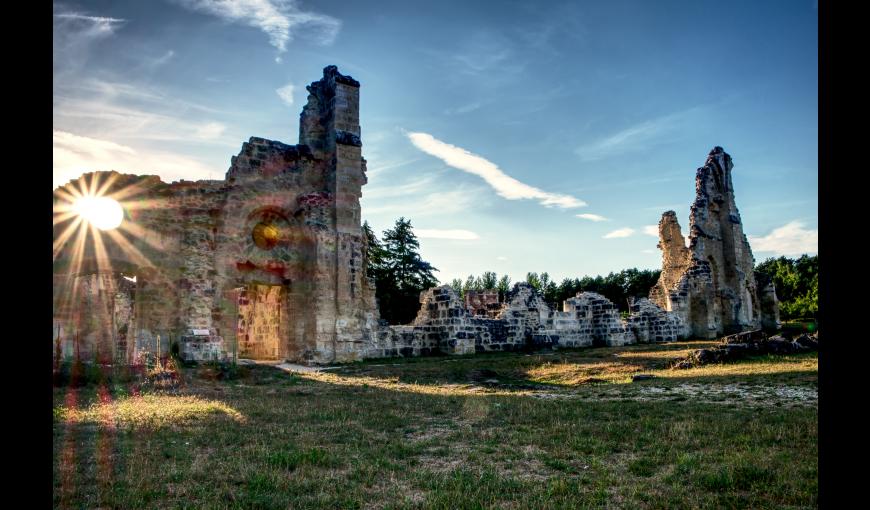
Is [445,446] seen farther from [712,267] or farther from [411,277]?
[411,277]

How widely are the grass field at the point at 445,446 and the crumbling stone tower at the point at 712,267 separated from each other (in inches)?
640

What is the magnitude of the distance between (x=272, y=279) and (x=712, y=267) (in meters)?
20.5

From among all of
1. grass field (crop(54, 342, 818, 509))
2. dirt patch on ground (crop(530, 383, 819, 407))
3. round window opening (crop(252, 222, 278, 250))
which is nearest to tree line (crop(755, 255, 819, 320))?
round window opening (crop(252, 222, 278, 250))

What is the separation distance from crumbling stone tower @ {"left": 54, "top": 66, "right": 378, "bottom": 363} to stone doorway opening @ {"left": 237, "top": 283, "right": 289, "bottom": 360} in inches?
126

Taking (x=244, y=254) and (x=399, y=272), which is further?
(x=399, y=272)

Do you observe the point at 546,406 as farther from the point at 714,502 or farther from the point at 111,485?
the point at 111,485

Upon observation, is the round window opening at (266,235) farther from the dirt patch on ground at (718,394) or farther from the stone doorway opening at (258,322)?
the dirt patch on ground at (718,394)

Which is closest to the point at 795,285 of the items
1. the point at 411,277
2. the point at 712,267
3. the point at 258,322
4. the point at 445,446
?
the point at 712,267

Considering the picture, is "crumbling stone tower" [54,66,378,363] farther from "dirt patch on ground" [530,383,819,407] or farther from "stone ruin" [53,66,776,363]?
"dirt patch on ground" [530,383,819,407]

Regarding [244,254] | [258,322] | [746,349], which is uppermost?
[244,254]

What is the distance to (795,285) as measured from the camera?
4078 centimetres

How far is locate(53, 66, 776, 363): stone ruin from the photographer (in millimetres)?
16266
